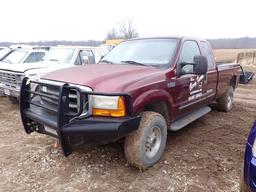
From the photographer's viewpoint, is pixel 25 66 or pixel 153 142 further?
pixel 25 66

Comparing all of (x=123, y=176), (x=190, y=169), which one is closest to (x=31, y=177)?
(x=123, y=176)

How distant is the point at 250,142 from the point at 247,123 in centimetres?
397

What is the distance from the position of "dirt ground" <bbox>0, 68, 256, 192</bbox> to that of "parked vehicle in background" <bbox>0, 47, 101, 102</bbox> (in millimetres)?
2148

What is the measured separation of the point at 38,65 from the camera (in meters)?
8.25

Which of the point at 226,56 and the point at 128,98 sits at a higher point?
the point at 128,98

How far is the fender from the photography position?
3668 mm

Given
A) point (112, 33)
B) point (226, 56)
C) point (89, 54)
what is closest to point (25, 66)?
point (89, 54)

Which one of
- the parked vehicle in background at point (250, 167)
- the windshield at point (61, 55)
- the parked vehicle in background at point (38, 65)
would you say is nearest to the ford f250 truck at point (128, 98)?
the parked vehicle in background at point (250, 167)

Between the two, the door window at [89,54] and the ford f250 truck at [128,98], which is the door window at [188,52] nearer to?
the ford f250 truck at [128,98]

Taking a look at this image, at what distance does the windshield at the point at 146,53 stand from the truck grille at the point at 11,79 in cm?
331

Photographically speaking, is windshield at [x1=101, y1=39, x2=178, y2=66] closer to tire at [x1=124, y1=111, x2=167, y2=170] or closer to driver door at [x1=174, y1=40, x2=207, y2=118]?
driver door at [x1=174, y1=40, x2=207, y2=118]

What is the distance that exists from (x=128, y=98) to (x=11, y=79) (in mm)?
5377

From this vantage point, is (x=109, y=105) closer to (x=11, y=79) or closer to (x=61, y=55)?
(x=11, y=79)

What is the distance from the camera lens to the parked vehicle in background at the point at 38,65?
7.59 m
